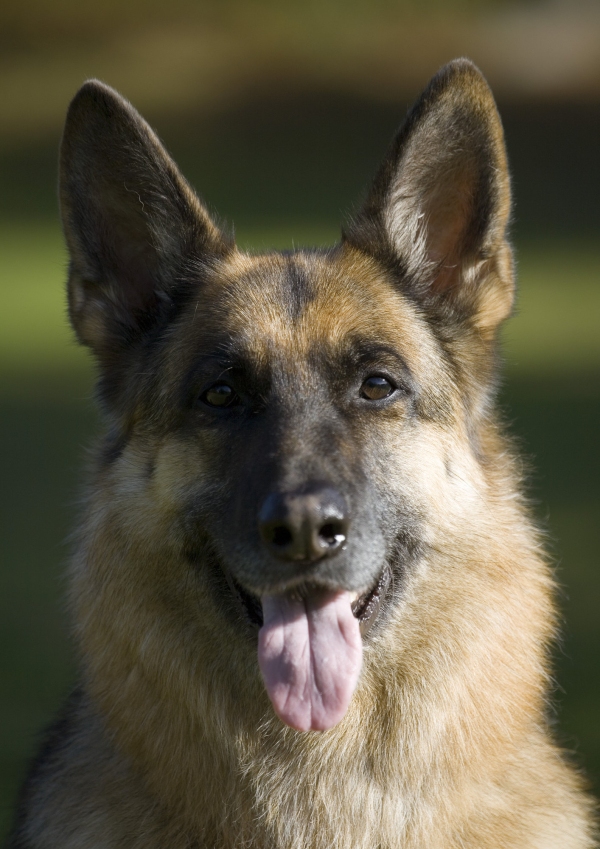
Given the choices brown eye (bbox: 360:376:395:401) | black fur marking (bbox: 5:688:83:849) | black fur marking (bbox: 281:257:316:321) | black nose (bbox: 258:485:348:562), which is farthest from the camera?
black fur marking (bbox: 5:688:83:849)

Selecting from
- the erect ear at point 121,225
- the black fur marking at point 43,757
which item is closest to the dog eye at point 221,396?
the erect ear at point 121,225

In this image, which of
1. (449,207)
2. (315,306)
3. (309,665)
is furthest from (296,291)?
(309,665)

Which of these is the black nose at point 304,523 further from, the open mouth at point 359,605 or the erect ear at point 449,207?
the erect ear at point 449,207

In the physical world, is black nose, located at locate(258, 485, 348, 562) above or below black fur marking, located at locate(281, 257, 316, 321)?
below

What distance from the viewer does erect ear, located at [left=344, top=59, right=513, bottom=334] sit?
375 centimetres

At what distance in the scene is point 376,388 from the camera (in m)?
3.69

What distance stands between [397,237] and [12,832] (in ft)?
8.61

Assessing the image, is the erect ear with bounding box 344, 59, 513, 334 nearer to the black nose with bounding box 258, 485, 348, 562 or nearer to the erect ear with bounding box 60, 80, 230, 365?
the erect ear with bounding box 60, 80, 230, 365

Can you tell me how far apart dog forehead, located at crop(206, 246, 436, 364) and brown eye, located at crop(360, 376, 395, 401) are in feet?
0.48

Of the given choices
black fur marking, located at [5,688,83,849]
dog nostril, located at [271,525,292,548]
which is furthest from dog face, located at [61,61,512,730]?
black fur marking, located at [5,688,83,849]

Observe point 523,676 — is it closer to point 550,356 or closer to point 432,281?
point 432,281

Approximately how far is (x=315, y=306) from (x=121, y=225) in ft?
2.63

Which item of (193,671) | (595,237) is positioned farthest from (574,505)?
(595,237)

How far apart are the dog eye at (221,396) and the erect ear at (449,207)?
81cm
